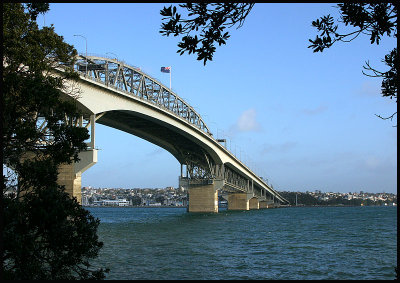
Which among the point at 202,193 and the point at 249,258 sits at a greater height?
the point at 202,193

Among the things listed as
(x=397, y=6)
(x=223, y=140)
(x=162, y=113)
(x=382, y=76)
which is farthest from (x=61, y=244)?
(x=223, y=140)

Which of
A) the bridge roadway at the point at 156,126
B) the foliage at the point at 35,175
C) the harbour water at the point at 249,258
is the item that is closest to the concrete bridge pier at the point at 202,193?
the bridge roadway at the point at 156,126

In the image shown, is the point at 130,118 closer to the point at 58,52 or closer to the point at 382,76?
the point at 58,52

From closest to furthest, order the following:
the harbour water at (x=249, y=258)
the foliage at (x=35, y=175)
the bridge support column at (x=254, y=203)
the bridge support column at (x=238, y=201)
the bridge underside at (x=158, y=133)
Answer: the foliage at (x=35, y=175) → the harbour water at (x=249, y=258) → the bridge underside at (x=158, y=133) → the bridge support column at (x=238, y=201) → the bridge support column at (x=254, y=203)

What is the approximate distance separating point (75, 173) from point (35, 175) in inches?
1110

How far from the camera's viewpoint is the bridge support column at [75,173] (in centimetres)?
4172

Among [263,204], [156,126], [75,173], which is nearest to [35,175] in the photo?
[75,173]

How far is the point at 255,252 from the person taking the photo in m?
30.4

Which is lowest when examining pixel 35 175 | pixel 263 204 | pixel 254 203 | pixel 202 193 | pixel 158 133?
pixel 263 204

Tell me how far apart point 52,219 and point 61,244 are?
0.77 meters

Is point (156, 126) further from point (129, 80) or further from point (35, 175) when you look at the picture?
point (35, 175)

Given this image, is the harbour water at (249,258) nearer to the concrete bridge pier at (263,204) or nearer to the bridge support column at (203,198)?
the bridge support column at (203,198)

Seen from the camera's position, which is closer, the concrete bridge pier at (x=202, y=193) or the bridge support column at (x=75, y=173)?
the bridge support column at (x=75, y=173)

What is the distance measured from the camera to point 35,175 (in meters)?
14.8
